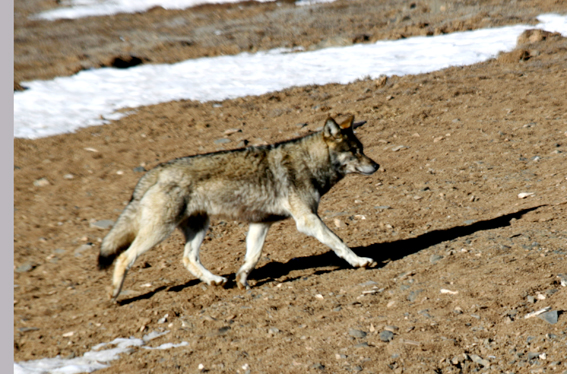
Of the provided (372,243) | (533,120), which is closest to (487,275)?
(372,243)

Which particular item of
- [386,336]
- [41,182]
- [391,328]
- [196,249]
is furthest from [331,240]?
[41,182]

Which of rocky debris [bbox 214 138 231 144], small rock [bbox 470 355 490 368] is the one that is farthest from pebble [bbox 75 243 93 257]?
small rock [bbox 470 355 490 368]

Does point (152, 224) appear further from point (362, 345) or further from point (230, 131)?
point (230, 131)

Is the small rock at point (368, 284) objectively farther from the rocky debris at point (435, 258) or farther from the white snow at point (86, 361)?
the white snow at point (86, 361)

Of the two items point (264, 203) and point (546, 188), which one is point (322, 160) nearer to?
point (264, 203)

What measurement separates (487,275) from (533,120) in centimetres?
813

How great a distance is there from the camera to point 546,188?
381 inches

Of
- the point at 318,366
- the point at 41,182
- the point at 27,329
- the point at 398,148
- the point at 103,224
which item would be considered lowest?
the point at 41,182

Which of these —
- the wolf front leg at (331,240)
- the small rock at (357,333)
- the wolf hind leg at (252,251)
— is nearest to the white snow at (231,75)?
the wolf hind leg at (252,251)

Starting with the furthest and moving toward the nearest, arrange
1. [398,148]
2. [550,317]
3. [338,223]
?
[398,148] < [338,223] < [550,317]

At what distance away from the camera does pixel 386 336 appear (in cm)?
559

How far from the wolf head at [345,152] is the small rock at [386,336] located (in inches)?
108

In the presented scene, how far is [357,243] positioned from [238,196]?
2157 mm

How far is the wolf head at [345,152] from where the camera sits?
7.82m
